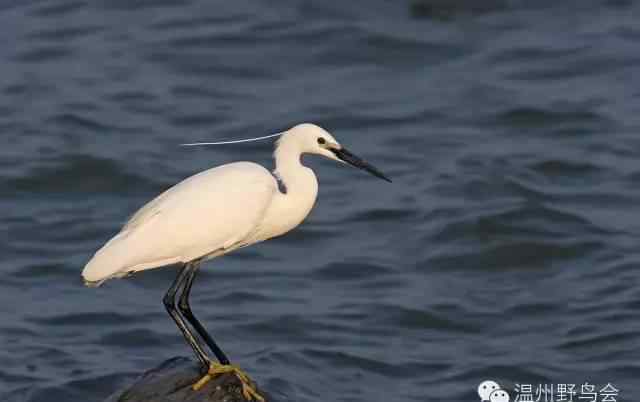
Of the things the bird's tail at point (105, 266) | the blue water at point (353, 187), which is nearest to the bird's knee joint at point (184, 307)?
the bird's tail at point (105, 266)

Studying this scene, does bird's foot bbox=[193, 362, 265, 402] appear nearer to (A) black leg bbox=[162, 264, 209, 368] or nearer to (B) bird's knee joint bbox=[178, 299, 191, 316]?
(A) black leg bbox=[162, 264, 209, 368]

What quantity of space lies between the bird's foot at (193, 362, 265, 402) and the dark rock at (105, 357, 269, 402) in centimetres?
2

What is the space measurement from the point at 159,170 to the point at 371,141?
250 centimetres

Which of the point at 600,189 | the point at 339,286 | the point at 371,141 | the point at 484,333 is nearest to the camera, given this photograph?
the point at 484,333

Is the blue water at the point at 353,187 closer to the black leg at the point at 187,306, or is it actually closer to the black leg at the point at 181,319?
the black leg at the point at 187,306

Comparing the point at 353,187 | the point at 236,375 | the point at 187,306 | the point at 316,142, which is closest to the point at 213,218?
the point at 187,306

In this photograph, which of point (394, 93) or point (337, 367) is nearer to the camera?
point (337, 367)

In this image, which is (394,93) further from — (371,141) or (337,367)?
(337,367)

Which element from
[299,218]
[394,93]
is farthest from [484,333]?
[394,93]

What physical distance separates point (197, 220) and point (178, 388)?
0.99 metres

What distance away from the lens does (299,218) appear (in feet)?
27.8

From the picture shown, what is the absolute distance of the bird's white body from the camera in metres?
7.94

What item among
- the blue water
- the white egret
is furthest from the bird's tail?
the blue water

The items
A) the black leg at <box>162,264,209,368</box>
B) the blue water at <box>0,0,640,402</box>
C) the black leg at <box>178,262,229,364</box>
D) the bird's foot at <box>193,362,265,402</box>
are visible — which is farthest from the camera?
the blue water at <box>0,0,640,402</box>
